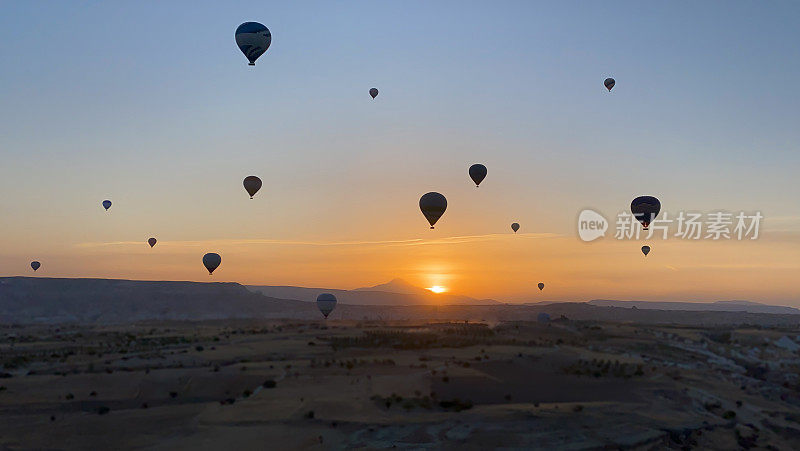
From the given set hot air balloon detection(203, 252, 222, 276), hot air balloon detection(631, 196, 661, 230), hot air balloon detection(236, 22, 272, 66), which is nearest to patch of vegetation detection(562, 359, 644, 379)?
hot air balloon detection(631, 196, 661, 230)

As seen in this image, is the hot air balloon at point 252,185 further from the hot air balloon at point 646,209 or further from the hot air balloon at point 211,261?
the hot air balloon at point 646,209

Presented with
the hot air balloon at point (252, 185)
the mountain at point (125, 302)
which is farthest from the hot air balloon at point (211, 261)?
the mountain at point (125, 302)

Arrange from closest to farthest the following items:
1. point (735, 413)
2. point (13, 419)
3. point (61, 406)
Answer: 1. point (13, 419)
2. point (61, 406)
3. point (735, 413)

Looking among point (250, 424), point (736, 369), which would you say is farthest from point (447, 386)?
point (736, 369)

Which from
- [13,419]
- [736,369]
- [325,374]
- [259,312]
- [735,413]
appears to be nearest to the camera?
[13,419]

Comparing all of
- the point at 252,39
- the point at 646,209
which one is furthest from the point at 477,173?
the point at 252,39

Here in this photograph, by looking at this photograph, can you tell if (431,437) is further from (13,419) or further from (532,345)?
(532,345)

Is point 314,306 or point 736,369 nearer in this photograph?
point 736,369
